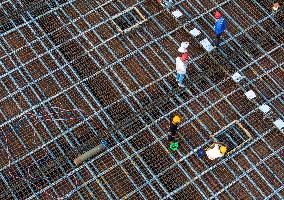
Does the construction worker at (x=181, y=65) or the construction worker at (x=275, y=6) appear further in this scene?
the construction worker at (x=275, y=6)

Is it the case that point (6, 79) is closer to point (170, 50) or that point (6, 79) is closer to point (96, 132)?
point (96, 132)

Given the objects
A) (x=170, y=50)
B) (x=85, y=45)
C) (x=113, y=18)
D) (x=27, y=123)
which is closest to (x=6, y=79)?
(x=27, y=123)

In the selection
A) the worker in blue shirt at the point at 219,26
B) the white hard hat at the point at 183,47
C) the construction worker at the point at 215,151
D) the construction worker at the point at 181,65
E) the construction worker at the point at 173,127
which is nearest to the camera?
the construction worker at the point at 173,127

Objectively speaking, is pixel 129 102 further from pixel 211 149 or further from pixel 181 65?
pixel 211 149

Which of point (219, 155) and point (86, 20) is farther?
→ point (86, 20)

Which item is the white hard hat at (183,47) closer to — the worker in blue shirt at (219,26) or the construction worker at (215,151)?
the worker in blue shirt at (219,26)

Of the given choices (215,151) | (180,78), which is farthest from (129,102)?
(215,151)

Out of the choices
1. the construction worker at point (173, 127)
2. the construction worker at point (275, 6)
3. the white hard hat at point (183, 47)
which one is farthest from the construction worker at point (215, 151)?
the construction worker at point (275, 6)
